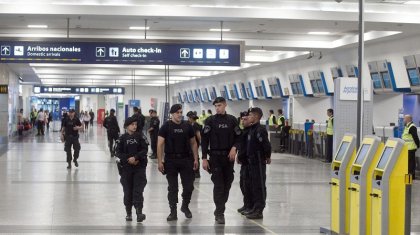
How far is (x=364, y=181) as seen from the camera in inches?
332

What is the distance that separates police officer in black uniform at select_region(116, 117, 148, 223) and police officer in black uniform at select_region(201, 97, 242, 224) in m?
0.93

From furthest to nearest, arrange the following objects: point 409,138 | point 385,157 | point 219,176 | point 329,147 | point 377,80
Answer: point 329,147 → point 377,80 → point 409,138 → point 219,176 → point 385,157

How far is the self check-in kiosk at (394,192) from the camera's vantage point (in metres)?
7.85

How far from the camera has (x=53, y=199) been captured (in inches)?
523

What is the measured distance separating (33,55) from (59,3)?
2.10 meters

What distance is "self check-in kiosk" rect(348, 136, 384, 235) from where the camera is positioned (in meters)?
8.38

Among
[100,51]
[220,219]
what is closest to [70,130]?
[100,51]

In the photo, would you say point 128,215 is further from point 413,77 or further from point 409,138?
point 413,77

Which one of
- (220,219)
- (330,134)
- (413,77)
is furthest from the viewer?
(330,134)

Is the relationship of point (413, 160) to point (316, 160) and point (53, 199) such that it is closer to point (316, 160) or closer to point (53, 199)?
point (316, 160)

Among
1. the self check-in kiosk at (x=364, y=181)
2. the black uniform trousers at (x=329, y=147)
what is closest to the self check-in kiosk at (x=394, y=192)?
the self check-in kiosk at (x=364, y=181)

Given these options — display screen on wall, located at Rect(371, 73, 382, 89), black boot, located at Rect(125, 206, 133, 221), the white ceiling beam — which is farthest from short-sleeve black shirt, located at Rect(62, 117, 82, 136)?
display screen on wall, located at Rect(371, 73, 382, 89)

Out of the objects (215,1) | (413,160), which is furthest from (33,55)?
(413,160)

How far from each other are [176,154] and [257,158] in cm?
130
